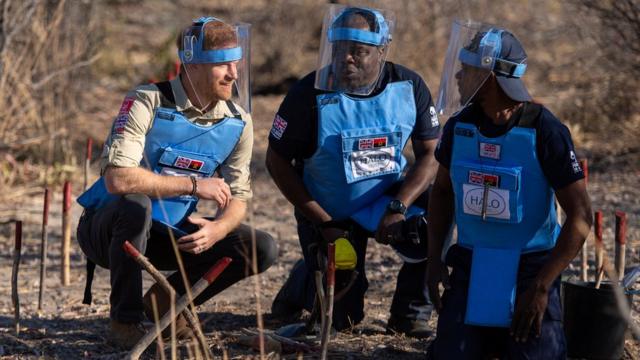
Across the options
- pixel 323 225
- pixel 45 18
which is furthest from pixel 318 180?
pixel 45 18

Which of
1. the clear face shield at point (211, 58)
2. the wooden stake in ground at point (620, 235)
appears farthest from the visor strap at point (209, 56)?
the wooden stake in ground at point (620, 235)

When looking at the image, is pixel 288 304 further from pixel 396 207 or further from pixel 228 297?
pixel 396 207

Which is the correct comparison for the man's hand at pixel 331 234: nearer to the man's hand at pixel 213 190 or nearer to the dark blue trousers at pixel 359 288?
the dark blue trousers at pixel 359 288

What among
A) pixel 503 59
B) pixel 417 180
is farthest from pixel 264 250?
pixel 503 59

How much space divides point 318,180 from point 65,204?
1.46m

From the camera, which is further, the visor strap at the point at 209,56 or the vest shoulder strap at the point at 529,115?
the visor strap at the point at 209,56

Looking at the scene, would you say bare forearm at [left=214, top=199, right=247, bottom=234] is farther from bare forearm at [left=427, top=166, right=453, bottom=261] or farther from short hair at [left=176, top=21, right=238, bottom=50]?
bare forearm at [left=427, top=166, right=453, bottom=261]

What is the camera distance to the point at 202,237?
15.9ft

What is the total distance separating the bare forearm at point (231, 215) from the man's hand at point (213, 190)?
0.24 ft

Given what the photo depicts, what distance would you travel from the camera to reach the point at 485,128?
4.32 m

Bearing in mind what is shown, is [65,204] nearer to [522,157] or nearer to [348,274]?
[348,274]

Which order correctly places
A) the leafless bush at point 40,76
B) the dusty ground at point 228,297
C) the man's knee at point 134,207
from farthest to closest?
the leafless bush at point 40,76
the dusty ground at point 228,297
the man's knee at point 134,207

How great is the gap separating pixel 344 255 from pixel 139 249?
2.84ft

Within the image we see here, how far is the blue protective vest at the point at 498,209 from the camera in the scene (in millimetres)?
4250
